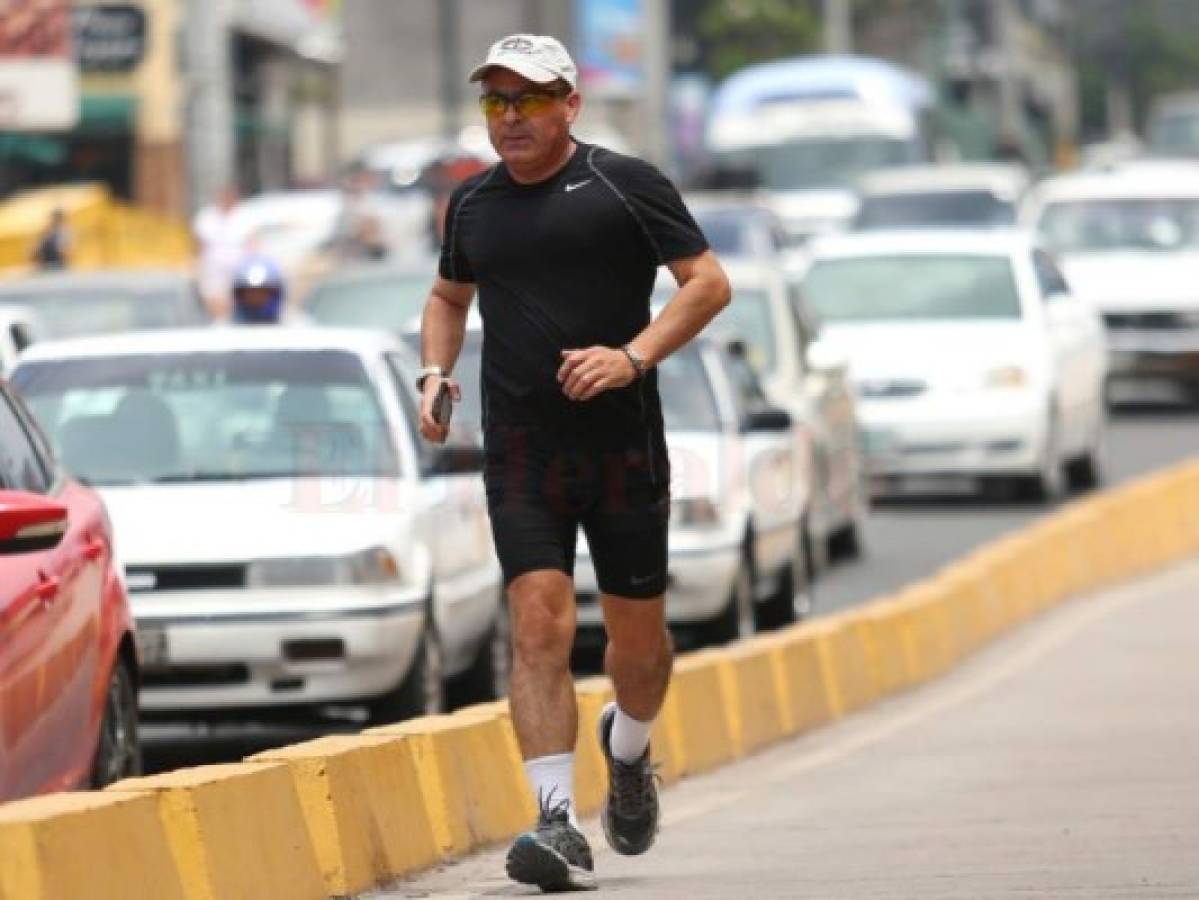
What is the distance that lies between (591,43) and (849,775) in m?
81.8

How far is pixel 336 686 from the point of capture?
1318cm

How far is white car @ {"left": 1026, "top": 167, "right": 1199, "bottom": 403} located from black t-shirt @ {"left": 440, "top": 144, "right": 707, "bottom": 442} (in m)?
23.5

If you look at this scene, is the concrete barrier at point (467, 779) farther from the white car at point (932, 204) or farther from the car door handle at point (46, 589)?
the white car at point (932, 204)

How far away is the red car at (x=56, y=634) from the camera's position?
9391 millimetres

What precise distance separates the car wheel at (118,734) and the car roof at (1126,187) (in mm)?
23718

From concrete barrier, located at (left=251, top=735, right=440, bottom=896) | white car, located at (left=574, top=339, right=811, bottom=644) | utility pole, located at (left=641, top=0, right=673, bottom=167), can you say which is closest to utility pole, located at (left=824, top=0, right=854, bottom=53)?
utility pole, located at (left=641, top=0, right=673, bottom=167)

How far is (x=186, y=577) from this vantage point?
1318cm

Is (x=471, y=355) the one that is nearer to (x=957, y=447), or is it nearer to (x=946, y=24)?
(x=957, y=447)

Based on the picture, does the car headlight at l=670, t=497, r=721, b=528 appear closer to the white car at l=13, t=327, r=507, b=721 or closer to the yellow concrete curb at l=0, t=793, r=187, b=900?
the white car at l=13, t=327, r=507, b=721

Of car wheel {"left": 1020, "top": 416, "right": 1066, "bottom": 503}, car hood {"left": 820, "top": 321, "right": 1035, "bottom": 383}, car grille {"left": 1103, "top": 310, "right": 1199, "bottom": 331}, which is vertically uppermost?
A: car hood {"left": 820, "top": 321, "right": 1035, "bottom": 383}

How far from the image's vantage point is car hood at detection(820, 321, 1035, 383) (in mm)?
24859

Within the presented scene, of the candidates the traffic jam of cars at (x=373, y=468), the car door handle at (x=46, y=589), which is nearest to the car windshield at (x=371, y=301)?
the traffic jam of cars at (x=373, y=468)

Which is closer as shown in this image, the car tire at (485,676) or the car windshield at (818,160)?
the car tire at (485,676)

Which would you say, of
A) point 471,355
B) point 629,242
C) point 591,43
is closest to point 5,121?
point 471,355
